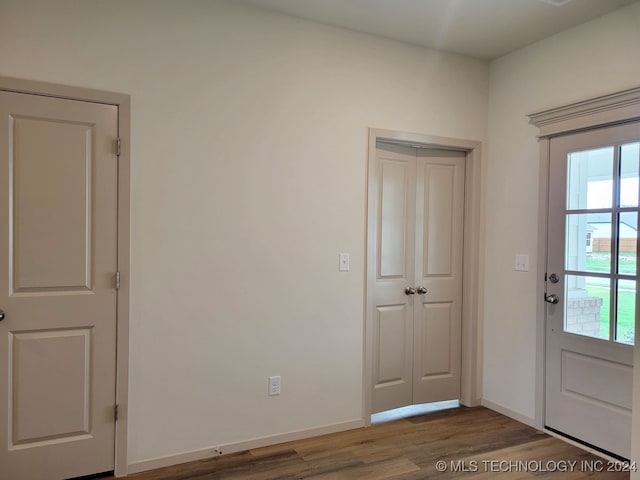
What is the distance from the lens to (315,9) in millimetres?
2785

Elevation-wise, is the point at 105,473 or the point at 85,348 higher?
the point at 85,348

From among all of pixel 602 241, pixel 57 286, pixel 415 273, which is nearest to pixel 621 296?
pixel 602 241

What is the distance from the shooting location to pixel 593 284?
9.33 ft

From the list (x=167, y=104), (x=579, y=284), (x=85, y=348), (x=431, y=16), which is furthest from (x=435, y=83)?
(x=85, y=348)

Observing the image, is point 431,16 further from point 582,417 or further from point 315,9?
point 582,417

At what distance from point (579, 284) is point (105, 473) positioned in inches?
121

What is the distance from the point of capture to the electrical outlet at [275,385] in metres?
2.86

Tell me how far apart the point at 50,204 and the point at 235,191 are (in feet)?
3.20

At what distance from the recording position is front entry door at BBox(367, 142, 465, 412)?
331 cm

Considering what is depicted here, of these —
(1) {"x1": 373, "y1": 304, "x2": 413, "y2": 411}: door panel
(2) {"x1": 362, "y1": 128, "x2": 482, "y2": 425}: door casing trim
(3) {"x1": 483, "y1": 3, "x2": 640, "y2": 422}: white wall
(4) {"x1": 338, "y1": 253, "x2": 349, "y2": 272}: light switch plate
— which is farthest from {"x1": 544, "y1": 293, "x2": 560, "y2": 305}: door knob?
(4) {"x1": 338, "y1": 253, "x2": 349, "y2": 272}: light switch plate

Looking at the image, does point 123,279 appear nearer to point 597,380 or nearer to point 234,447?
point 234,447

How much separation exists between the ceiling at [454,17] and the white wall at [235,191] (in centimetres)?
12

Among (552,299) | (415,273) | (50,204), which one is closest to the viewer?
(50,204)

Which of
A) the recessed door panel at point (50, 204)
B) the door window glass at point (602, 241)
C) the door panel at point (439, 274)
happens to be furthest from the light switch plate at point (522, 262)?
the recessed door panel at point (50, 204)
